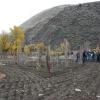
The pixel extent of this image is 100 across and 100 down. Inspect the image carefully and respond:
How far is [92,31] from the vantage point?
399 feet

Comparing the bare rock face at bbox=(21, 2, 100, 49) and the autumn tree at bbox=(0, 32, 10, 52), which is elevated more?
the bare rock face at bbox=(21, 2, 100, 49)

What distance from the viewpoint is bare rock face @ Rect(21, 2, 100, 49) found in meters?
118

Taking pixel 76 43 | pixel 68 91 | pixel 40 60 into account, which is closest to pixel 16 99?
pixel 68 91

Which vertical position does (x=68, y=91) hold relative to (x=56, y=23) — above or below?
below

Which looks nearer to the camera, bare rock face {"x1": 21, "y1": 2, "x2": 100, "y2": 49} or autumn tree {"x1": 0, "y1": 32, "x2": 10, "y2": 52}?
autumn tree {"x1": 0, "y1": 32, "x2": 10, "y2": 52}

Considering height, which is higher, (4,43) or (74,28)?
(74,28)

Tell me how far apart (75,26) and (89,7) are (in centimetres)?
2030

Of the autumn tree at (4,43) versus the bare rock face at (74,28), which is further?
the bare rock face at (74,28)

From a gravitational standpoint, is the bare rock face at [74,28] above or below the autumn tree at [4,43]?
above

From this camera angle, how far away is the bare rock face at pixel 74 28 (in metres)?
118

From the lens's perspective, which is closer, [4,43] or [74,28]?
[4,43]

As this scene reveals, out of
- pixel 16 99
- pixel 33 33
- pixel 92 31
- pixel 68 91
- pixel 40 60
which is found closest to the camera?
pixel 16 99

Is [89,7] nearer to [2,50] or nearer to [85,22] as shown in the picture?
[85,22]

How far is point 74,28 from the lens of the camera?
12800 cm
